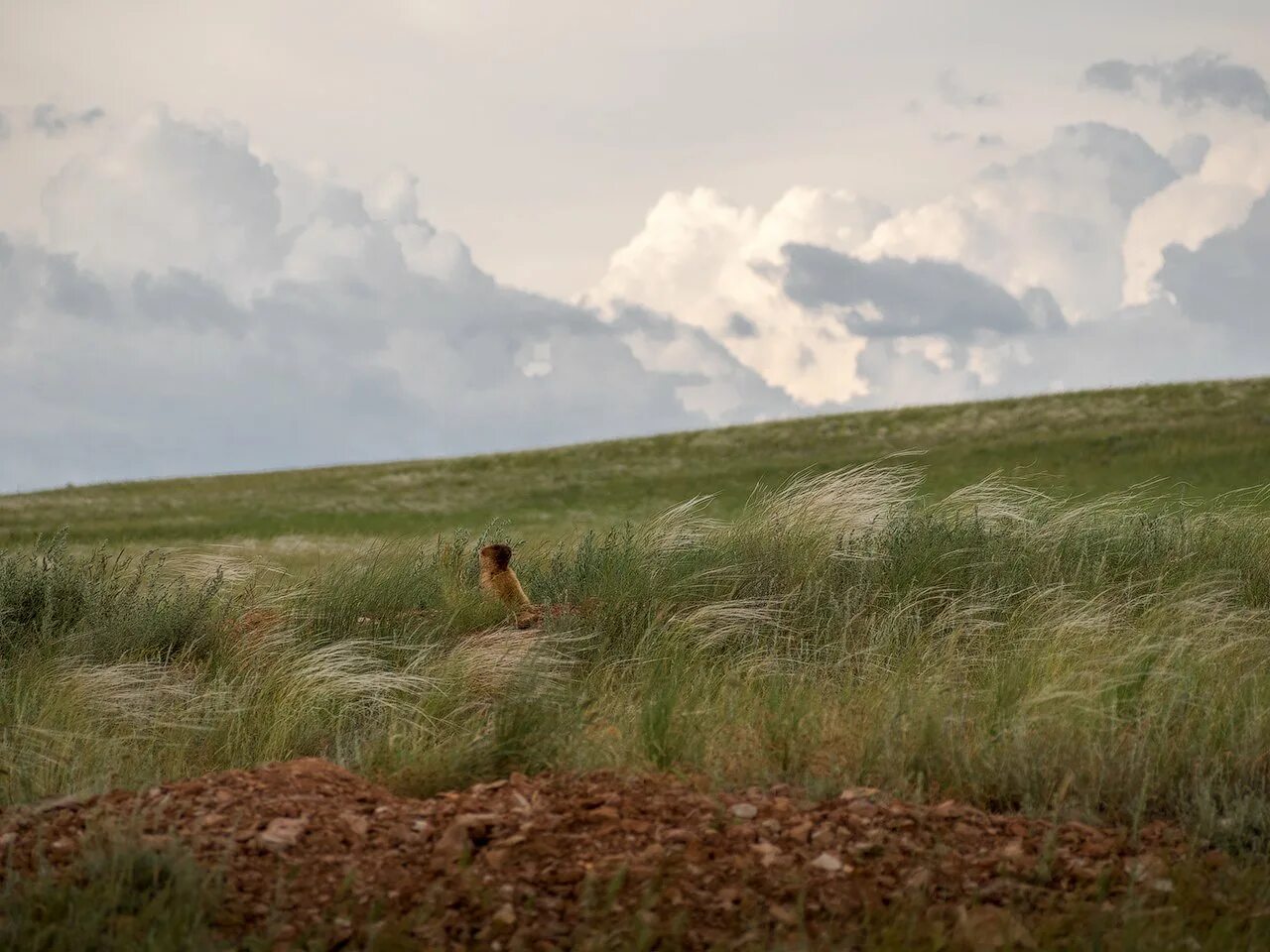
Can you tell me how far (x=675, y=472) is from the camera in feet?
112

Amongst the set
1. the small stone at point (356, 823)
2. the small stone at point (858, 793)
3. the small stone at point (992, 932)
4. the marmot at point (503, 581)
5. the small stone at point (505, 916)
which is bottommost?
the small stone at point (992, 932)

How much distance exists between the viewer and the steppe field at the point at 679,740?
324 cm

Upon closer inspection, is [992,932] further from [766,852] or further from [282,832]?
[282,832]

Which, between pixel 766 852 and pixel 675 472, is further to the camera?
pixel 675 472

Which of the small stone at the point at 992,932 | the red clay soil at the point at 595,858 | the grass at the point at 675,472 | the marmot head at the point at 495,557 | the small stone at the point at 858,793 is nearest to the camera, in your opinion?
the small stone at the point at 992,932

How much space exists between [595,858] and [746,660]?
3.00 m

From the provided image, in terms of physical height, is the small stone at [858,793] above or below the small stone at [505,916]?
above

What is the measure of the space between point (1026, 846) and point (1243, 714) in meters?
1.88

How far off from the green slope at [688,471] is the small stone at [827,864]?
66.1ft

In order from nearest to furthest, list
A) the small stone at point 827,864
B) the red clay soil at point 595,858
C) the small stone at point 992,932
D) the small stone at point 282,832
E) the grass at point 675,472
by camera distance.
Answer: the small stone at point 992,932, the red clay soil at point 595,858, the small stone at point 827,864, the small stone at point 282,832, the grass at point 675,472

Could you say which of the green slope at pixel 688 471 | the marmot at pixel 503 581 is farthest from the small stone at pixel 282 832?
the green slope at pixel 688 471

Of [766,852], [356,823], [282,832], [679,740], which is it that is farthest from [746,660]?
[282,832]

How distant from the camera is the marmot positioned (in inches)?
298

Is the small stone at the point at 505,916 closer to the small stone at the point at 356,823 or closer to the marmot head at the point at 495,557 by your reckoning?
the small stone at the point at 356,823
